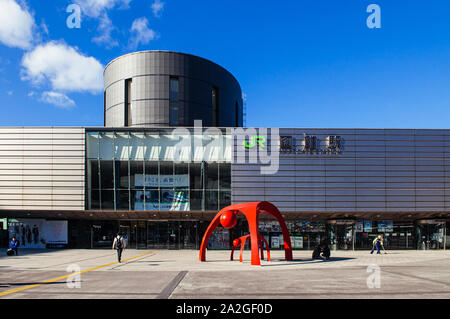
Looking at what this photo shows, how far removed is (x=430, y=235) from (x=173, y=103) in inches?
1249

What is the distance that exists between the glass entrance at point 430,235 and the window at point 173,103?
95.5ft

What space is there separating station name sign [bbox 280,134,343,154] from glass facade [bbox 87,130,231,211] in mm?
5463

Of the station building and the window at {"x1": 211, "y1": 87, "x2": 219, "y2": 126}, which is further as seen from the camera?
the window at {"x1": 211, "y1": 87, "x2": 219, "y2": 126}

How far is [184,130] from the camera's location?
31750 millimetres

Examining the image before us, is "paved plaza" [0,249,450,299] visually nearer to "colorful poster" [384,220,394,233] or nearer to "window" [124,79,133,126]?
"colorful poster" [384,220,394,233]

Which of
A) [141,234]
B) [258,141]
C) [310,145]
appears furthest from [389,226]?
[141,234]

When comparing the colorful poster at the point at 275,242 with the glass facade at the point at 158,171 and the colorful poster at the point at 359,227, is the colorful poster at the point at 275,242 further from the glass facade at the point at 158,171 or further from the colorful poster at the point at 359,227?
the colorful poster at the point at 359,227

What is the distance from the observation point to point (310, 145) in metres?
32.0

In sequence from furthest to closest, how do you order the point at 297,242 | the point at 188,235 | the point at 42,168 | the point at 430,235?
1. the point at 430,235
2. the point at 188,235
3. the point at 297,242
4. the point at 42,168

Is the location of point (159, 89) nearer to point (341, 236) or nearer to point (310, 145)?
point (310, 145)

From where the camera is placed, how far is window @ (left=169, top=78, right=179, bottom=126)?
138 ft

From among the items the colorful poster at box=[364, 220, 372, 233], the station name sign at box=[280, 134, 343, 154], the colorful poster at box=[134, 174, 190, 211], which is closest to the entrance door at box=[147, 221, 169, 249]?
the colorful poster at box=[134, 174, 190, 211]
